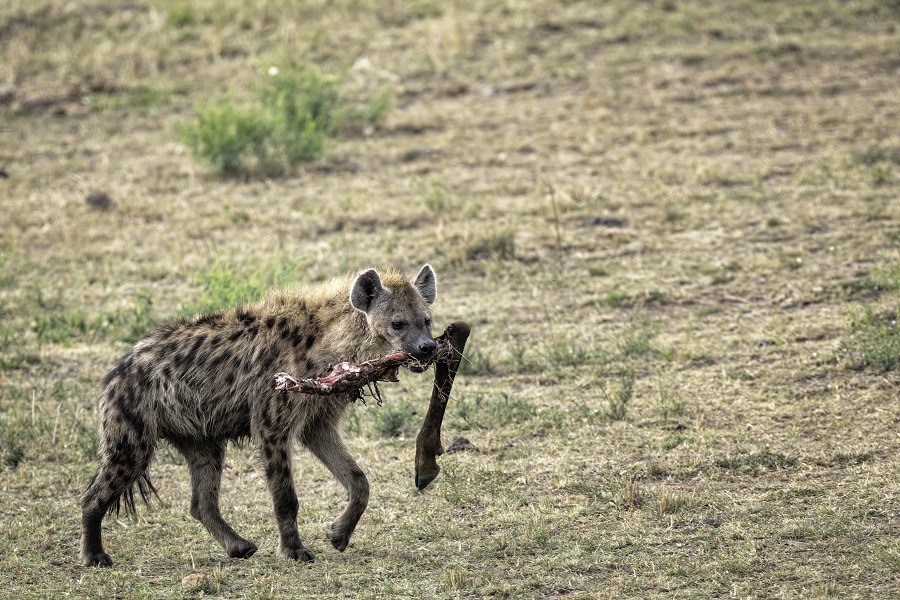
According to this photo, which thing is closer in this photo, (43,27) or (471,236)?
(471,236)

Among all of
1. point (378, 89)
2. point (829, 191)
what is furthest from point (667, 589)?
point (378, 89)

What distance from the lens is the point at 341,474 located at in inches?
225

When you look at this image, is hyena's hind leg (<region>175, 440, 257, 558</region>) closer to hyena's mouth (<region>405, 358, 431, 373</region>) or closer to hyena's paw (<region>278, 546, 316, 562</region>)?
hyena's paw (<region>278, 546, 316, 562</region>)

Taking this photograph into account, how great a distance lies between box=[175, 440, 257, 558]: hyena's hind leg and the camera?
566cm

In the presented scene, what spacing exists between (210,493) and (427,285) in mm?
1456

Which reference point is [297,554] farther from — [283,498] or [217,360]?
[217,360]

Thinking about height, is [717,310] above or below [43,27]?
below

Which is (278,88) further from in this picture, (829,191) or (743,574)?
(743,574)

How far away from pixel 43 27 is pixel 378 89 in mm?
4562

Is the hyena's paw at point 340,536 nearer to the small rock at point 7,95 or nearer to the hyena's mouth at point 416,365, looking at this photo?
the hyena's mouth at point 416,365

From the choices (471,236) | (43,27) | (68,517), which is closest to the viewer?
(68,517)

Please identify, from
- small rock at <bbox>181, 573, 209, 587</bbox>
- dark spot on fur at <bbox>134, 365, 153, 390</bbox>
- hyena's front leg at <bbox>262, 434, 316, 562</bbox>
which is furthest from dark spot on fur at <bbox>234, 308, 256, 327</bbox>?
small rock at <bbox>181, 573, 209, 587</bbox>

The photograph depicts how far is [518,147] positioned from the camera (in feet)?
→ 40.3

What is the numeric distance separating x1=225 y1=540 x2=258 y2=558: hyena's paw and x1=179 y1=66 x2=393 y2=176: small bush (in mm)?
6772
